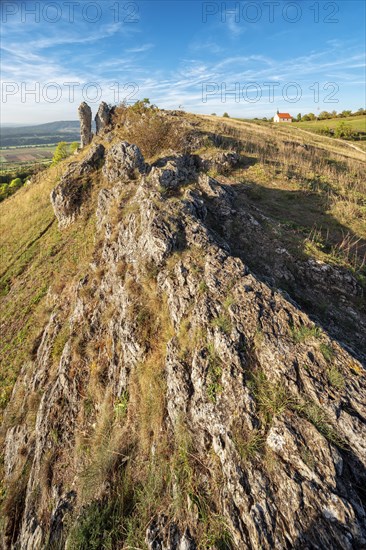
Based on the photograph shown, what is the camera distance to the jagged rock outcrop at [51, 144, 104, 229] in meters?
21.0

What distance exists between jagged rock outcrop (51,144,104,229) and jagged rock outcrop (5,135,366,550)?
36.6 ft

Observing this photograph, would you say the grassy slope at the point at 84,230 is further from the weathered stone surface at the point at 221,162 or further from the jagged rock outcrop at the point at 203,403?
the jagged rock outcrop at the point at 203,403

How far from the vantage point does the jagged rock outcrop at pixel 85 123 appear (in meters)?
36.8

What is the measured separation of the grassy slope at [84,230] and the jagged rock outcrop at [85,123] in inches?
378

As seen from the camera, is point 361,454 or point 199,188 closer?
point 361,454

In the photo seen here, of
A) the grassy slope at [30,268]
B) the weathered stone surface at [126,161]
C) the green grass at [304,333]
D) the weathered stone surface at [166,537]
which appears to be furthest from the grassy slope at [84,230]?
the weathered stone surface at [166,537]

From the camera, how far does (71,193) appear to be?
2128 centimetres

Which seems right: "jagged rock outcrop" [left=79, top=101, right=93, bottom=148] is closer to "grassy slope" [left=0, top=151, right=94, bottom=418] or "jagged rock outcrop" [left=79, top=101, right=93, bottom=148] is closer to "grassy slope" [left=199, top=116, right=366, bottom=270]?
"grassy slope" [left=0, top=151, right=94, bottom=418]

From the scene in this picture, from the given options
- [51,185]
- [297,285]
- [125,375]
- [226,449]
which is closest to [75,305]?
[125,375]

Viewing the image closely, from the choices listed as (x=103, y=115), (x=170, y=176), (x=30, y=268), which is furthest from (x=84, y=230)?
(x=103, y=115)

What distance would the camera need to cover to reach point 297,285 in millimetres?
11250

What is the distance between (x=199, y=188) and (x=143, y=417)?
12135mm

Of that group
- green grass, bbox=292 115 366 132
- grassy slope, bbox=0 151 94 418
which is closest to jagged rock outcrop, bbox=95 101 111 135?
grassy slope, bbox=0 151 94 418

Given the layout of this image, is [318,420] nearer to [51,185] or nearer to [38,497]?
[38,497]
